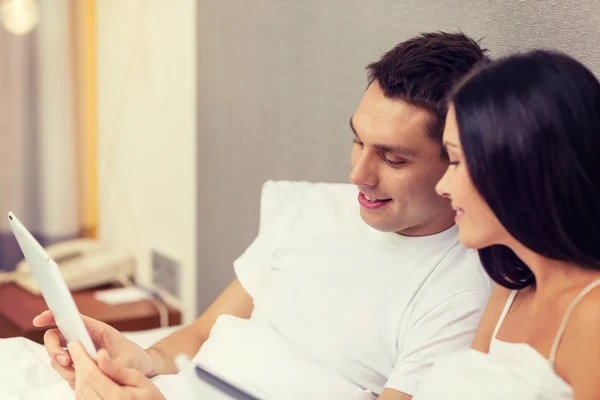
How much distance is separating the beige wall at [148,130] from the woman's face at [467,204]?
1422 millimetres

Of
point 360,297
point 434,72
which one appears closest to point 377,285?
point 360,297

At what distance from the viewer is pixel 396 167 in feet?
4.22

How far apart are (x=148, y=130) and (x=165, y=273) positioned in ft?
1.57

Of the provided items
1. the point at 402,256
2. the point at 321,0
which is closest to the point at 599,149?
the point at 402,256

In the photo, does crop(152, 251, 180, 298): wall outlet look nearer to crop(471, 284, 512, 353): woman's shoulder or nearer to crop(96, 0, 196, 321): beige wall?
crop(96, 0, 196, 321): beige wall

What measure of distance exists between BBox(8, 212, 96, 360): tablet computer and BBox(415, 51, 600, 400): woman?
0.51 meters

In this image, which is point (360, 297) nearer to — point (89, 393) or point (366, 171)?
point (366, 171)

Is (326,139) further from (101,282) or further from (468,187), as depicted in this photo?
(101,282)

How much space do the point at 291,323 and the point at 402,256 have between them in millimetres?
241

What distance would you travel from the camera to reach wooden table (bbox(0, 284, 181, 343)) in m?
2.19

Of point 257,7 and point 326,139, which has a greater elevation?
point 257,7

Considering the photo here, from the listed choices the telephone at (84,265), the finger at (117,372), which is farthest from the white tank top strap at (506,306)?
the telephone at (84,265)

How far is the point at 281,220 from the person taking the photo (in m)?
1.61

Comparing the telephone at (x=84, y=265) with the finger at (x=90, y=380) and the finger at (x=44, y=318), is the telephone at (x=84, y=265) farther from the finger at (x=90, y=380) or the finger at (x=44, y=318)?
the finger at (x=90, y=380)
